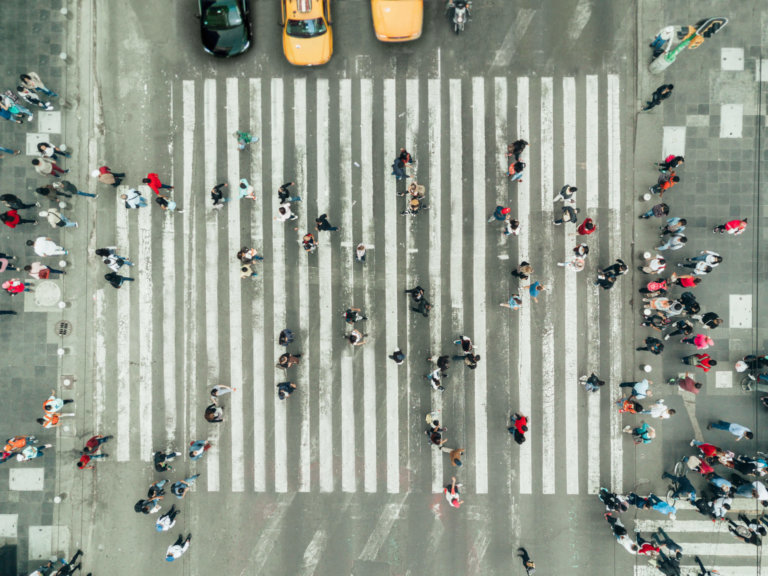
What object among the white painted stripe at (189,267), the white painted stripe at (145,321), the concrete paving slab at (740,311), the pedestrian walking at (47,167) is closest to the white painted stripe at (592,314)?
the concrete paving slab at (740,311)

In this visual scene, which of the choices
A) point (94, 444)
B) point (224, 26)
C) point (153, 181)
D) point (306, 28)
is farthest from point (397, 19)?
point (94, 444)

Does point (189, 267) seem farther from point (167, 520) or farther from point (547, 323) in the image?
point (547, 323)

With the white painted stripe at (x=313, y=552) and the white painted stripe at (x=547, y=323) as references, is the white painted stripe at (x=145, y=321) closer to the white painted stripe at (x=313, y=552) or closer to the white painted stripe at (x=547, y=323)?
the white painted stripe at (x=313, y=552)

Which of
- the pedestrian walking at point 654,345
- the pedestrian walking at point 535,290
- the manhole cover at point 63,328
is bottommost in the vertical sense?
the pedestrian walking at point 654,345

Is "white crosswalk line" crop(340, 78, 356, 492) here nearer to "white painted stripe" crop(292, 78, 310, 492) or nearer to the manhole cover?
"white painted stripe" crop(292, 78, 310, 492)

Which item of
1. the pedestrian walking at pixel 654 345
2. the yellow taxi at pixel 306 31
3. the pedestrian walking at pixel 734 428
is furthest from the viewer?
the yellow taxi at pixel 306 31

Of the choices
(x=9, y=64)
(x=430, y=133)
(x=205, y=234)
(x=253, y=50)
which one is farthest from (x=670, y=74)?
(x=9, y=64)

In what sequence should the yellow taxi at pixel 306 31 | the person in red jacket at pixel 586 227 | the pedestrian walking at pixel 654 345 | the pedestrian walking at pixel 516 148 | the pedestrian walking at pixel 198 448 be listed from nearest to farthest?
the person in red jacket at pixel 586 227, the pedestrian walking at pixel 516 148, the pedestrian walking at pixel 654 345, the yellow taxi at pixel 306 31, the pedestrian walking at pixel 198 448
